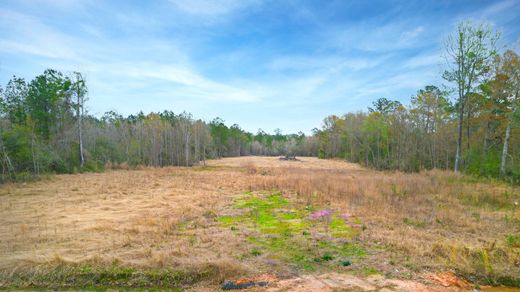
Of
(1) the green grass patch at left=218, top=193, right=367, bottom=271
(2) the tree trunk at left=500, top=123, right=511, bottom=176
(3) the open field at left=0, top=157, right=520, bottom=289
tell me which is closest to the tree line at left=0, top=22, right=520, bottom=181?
(2) the tree trunk at left=500, top=123, right=511, bottom=176

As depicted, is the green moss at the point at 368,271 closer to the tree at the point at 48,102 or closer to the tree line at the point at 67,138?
the tree line at the point at 67,138

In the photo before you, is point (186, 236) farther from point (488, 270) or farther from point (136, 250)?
point (488, 270)

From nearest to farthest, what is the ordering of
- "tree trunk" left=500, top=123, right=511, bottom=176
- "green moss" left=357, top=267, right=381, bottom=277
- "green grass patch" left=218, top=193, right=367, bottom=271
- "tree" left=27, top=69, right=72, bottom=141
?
"green moss" left=357, top=267, right=381, bottom=277
"green grass patch" left=218, top=193, right=367, bottom=271
"tree trunk" left=500, top=123, right=511, bottom=176
"tree" left=27, top=69, right=72, bottom=141

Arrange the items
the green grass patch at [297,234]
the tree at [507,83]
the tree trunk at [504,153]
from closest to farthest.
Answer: the green grass patch at [297,234], the tree trunk at [504,153], the tree at [507,83]

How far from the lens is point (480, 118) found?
1970cm

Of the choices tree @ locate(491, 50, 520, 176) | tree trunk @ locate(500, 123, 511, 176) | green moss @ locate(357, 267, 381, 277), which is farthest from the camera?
tree @ locate(491, 50, 520, 176)

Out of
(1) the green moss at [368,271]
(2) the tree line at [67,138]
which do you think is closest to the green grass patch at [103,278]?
(1) the green moss at [368,271]

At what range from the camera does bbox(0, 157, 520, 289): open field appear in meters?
4.72

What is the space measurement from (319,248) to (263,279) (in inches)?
73.0

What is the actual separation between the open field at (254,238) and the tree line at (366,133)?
7.53 metres

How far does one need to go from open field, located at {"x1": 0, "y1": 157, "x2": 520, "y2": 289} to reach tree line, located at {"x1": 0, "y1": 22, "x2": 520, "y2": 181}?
7528mm

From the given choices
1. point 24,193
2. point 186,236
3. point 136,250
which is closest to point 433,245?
point 186,236

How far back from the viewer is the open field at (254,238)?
15.5 feet

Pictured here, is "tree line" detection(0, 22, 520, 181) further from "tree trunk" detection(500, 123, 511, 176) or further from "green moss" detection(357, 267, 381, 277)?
"green moss" detection(357, 267, 381, 277)
